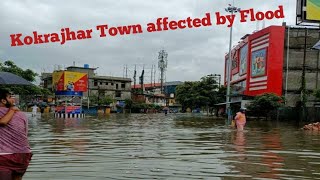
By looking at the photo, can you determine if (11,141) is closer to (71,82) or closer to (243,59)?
(71,82)

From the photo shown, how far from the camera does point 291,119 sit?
40.3 metres

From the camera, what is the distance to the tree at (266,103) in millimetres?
38156

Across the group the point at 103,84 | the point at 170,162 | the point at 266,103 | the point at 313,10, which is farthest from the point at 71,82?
the point at 103,84

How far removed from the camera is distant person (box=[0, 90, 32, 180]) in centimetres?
438

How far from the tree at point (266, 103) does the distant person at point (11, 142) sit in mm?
35188

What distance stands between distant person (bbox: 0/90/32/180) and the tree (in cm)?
3519

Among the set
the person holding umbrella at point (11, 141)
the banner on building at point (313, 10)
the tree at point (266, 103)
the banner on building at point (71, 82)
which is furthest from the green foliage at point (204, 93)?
the person holding umbrella at point (11, 141)

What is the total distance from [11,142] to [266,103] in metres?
35.8

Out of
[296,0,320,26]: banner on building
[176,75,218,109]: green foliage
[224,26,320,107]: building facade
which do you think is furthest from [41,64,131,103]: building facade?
[296,0,320,26]: banner on building

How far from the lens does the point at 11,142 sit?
14.6 feet

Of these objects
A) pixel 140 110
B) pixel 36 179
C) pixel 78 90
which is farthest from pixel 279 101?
pixel 140 110

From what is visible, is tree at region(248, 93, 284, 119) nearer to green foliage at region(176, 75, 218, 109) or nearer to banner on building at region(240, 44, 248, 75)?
banner on building at region(240, 44, 248, 75)

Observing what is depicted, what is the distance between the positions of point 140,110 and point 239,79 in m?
30.5

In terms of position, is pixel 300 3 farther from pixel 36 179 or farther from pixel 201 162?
pixel 36 179
